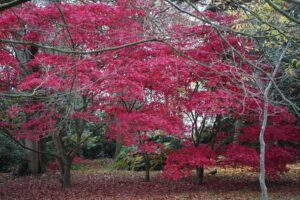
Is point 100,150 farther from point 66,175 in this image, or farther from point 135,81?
point 135,81

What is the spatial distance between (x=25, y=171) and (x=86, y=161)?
3.94 metres

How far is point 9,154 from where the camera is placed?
13.7 m

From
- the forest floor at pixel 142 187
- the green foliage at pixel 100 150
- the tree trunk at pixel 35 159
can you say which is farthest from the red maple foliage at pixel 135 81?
the green foliage at pixel 100 150

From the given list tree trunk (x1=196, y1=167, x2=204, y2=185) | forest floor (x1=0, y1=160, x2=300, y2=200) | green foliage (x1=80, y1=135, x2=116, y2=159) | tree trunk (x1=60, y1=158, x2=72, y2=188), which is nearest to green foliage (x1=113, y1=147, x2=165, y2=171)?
forest floor (x1=0, y1=160, x2=300, y2=200)

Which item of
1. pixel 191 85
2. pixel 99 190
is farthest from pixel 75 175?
pixel 191 85

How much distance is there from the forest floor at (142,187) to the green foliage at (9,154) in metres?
1.21

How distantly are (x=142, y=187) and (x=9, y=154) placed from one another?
6234 mm

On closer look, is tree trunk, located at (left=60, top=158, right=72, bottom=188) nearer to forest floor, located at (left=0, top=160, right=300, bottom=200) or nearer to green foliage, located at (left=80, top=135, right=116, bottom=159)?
forest floor, located at (left=0, top=160, right=300, bottom=200)

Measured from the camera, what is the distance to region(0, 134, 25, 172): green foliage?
1349cm

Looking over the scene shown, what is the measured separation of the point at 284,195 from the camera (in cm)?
810

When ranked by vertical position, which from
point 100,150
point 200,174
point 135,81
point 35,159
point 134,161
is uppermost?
point 135,81

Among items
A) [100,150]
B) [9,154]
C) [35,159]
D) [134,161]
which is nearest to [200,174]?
[134,161]

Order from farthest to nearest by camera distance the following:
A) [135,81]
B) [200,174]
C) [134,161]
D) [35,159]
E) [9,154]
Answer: [134,161]
[9,154]
[35,159]
[200,174]
[135,81]

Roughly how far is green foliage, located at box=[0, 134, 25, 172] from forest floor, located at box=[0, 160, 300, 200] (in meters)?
1.21
